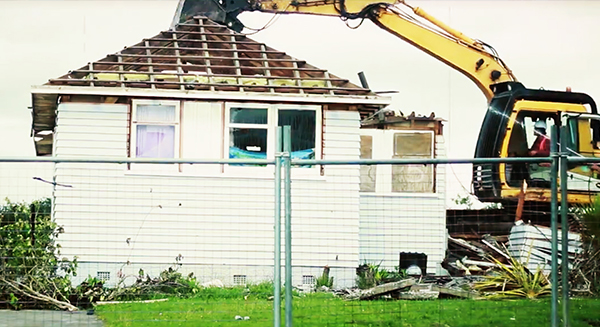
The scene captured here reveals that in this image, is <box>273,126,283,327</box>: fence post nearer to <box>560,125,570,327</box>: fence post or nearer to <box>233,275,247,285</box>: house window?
<box>560,125,570,327</box>: fence post

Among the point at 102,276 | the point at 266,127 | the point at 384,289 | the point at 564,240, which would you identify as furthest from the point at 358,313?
the point at 266,127

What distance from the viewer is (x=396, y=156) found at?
22188 millimetres

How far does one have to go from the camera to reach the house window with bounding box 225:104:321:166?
18.1m

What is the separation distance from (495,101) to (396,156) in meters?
2.96

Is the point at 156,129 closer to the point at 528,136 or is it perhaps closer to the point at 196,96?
the point at 196,96

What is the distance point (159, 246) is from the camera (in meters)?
16.1

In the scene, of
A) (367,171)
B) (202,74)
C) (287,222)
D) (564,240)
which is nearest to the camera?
(287,222)

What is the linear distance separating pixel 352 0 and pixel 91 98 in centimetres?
747

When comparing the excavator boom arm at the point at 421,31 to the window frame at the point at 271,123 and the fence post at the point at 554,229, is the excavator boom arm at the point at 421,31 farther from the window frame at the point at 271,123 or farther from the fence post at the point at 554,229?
the fence post at the point at 554,229

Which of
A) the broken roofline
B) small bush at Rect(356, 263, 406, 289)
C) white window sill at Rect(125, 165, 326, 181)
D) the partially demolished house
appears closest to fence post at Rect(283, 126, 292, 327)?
small bush at Rect(356, 263, 406, 289)

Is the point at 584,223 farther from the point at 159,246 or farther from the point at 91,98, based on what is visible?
the point at 91,98

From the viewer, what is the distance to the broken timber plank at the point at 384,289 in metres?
12.9

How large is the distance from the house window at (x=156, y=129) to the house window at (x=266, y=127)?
106cm

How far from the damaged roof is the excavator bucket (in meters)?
0.86
